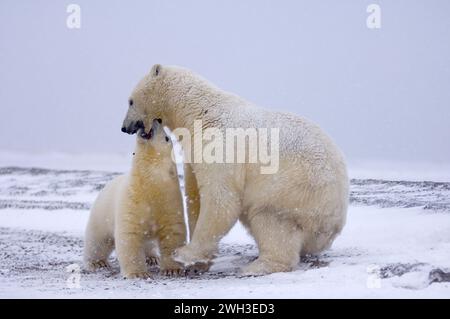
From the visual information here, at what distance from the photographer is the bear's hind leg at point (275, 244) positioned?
5820mm

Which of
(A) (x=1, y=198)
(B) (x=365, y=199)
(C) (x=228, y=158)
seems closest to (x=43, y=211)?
(A) (x=1, y=198)

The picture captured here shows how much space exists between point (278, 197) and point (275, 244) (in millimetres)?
372

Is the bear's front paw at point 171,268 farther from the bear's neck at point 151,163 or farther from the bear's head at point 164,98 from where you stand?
the bear's head at point 164,98

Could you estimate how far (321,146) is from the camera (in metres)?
6.08

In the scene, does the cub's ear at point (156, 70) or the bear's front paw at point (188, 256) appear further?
the cub's ear at point (156, 70)

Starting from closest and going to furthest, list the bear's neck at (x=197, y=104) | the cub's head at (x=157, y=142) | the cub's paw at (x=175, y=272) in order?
the cub's paw at (x=175, y=272) < the cub's head at (x=157, y=142) < the bear's neck at (x=197, y=104)

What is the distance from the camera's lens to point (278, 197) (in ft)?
19.2

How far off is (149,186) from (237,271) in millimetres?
1048

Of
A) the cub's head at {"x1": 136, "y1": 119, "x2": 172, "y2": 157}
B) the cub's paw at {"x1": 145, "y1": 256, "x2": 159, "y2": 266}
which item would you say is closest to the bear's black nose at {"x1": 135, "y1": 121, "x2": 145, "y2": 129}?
the cub's head at {"x1": 136, "y1": 119, "x2": 172, "y2": 157}

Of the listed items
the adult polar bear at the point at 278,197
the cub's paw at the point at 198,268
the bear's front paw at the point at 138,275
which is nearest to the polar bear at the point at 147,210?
the bear's front paw at the point at 138,275

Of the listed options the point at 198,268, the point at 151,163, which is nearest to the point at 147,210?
the point at 151,163

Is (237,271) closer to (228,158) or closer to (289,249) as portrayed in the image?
(289,249)

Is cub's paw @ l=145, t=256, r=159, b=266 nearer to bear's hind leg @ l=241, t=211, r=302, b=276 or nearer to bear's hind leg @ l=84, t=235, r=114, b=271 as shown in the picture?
bear's hind leg @ l=84, t=235, r=114, b=271

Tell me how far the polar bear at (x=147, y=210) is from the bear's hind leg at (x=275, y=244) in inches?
25.7
